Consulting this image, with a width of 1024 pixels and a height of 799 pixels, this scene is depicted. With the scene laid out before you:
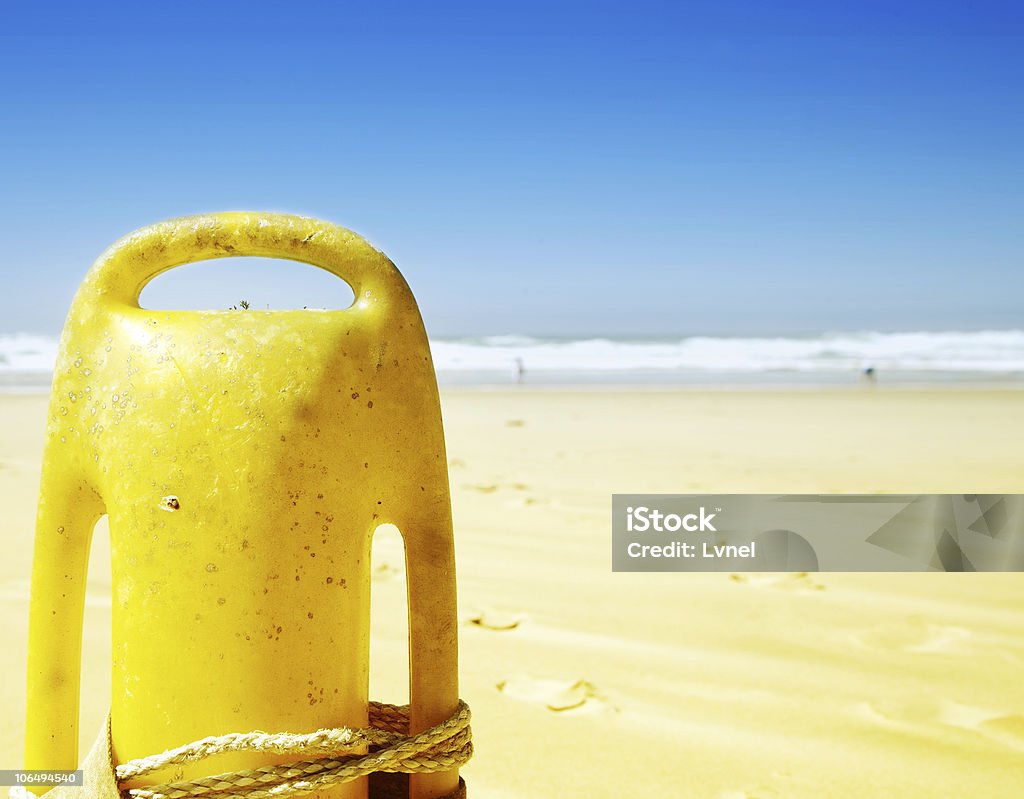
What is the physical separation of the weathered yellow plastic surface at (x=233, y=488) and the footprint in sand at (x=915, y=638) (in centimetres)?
191

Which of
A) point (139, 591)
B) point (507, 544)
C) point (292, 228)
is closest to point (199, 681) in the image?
point (139, 591)

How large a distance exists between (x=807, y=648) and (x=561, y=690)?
0.85 meters

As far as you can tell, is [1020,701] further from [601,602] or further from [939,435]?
[939,435]

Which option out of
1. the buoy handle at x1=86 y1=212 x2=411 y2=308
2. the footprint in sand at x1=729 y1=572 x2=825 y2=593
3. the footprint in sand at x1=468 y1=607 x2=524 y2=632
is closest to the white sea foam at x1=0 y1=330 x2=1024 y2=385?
the footprint in sand at x1=729 y1=572 x2=825 y2=593

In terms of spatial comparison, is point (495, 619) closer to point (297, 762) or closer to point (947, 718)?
point (947, 718)

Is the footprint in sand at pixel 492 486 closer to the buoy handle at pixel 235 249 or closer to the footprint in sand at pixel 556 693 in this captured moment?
the footprint in sand at pixel 556 693

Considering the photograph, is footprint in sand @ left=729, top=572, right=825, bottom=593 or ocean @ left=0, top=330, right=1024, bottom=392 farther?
ocean @ left=0, top=330, right=1024, bottom=392

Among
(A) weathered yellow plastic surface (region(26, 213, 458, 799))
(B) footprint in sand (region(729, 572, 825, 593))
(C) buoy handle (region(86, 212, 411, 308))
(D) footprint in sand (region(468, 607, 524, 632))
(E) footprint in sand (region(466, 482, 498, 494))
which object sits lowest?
(D) footprint in sand (region(468, 607, 524, 632))

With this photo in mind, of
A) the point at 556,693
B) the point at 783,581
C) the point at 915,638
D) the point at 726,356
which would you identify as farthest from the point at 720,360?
the point at 556,693

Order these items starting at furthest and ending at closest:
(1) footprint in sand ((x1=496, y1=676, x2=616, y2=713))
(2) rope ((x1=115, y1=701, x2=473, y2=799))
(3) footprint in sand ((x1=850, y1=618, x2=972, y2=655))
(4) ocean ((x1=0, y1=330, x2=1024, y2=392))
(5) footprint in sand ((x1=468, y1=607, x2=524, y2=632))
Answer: (4) ocean ((x1=0, y1=330, x2=1024, y2=392))
(5) footprint in sand ((x1=468, y1=607, x2=524, y2=632))
(3) footprint in sand ((x1=850, y1=618, x2=972, y2=655))
(1) footprint in sand ((x1=496, y1=676, x2=616, y2=713))
(2) rope ((x1=115, y1=701, x2=473, y2=799))

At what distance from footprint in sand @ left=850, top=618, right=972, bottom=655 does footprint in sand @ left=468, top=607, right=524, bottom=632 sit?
43.6 inches

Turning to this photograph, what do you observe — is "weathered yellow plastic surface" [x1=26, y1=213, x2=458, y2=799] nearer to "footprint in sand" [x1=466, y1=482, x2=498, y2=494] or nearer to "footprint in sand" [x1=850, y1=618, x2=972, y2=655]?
"footprint in sand" [x1=850, y1=618, x2=972, y2=655]

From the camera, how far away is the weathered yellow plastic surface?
990 mm

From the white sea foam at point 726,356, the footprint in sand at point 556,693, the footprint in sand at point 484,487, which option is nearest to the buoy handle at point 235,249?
the footprint in sand at point 556,693
